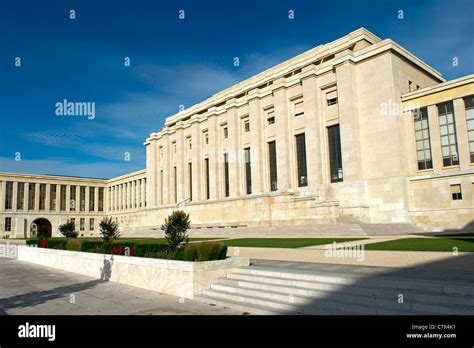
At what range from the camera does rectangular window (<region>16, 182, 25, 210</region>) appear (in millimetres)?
79688

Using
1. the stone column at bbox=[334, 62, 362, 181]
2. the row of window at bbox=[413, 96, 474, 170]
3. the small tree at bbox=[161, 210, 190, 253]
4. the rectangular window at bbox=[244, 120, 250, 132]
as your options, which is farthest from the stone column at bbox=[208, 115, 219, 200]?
the small tree at bbox=[161, 210, 190, 253]

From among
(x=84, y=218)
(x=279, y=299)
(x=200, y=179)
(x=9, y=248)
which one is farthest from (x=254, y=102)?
(x=84, y=218)

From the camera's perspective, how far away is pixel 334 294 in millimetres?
9133

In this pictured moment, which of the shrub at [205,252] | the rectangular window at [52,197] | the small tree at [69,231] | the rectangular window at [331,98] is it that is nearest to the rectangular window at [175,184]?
the small tree at [69,231]

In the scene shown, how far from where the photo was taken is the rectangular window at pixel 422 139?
108 ft

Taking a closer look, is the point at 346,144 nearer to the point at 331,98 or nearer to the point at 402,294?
the point at 331,98

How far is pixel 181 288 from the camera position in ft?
38.1

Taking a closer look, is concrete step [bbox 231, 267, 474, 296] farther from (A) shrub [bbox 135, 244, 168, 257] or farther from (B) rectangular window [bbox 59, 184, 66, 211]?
(B) rectangular window [bbox 59, 184, 66, 211]

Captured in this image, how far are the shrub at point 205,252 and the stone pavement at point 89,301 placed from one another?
1620 mm

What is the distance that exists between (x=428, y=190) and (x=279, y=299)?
27.0 m

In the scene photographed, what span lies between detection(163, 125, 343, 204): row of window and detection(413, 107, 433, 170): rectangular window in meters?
7.08

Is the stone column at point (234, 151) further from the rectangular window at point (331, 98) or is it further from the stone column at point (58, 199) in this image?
the stone column at point (58, 199)

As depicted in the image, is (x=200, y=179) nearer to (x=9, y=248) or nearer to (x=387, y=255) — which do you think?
(x=9, y=248)
